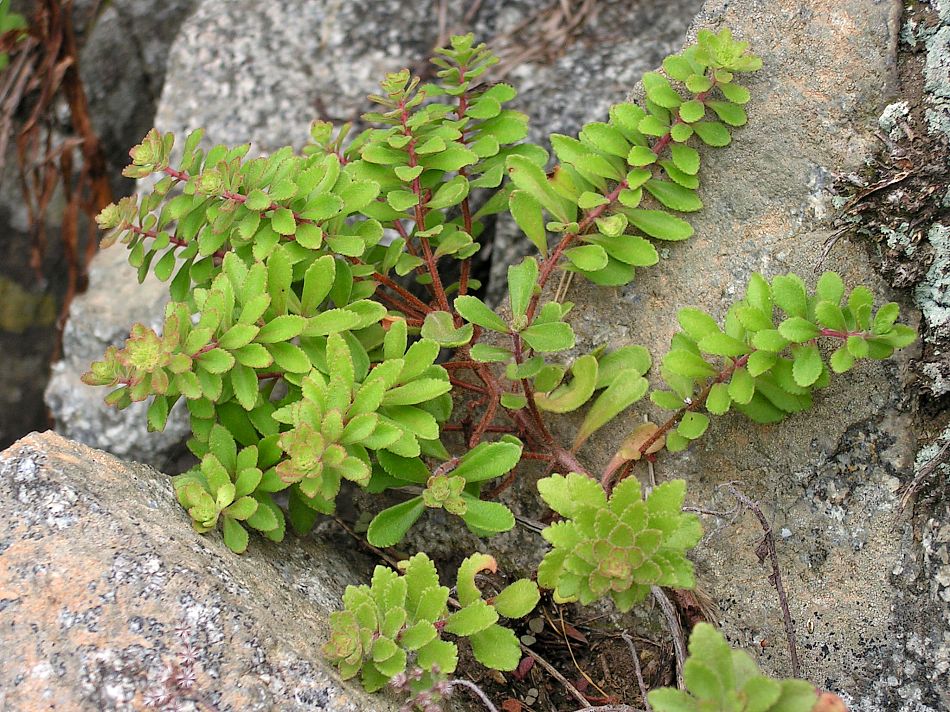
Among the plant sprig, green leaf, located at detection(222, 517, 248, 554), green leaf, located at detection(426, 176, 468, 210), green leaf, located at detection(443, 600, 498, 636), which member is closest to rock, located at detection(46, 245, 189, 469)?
the plant sprig

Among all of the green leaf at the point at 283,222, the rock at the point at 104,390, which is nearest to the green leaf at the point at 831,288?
the green leaf at the point at 283,222

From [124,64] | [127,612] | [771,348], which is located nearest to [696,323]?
[771,348]

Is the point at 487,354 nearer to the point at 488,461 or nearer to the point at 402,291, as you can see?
the point at 488,461

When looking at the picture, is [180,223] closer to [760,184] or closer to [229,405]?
[229,405]

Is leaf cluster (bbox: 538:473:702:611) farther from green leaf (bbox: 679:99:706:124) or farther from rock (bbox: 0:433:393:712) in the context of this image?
green leaf (bbox: 679:99:706:124)

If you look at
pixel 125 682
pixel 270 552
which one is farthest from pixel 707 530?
pixel 125 682
